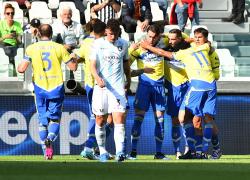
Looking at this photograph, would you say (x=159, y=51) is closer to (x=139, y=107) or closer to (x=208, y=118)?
(x=139, y=107)

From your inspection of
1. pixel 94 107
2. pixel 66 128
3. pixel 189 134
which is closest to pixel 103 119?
pixel 94 107

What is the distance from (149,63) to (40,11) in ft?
16.6

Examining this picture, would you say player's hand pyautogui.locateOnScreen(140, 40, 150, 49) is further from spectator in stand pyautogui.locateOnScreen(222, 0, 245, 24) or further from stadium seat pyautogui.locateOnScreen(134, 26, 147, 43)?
spectator in stand pyautogui.locateOnScreen(222, 0, 245, 24)

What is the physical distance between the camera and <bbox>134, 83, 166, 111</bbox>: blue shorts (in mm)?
17625

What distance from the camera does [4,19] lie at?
20.8 metres

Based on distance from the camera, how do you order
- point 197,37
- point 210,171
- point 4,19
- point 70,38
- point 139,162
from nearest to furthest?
point 210,171
point 139,162
point 197,37
point 70,38
point 4,19

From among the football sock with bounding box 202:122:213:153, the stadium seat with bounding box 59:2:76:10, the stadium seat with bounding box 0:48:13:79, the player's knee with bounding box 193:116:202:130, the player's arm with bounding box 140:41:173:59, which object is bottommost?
the football sock with bounding box 202:122:213:153

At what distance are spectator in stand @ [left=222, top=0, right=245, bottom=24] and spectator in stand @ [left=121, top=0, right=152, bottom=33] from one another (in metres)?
2.80

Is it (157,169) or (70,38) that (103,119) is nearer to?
(157,169)

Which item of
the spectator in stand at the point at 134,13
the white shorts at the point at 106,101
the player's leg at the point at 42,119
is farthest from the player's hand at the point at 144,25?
the white shorts at the point at 106,101

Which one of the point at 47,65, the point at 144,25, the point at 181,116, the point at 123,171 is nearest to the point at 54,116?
the point at 47,65

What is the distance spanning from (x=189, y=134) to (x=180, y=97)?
68 centimetres

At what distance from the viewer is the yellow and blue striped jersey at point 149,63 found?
17516 millimetres

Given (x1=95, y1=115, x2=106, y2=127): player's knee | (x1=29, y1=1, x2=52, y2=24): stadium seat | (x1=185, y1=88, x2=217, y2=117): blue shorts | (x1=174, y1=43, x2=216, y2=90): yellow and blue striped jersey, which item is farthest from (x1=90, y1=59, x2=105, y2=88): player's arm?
(x1=29, y1=1, x2=52, y2=24): stadium seat
